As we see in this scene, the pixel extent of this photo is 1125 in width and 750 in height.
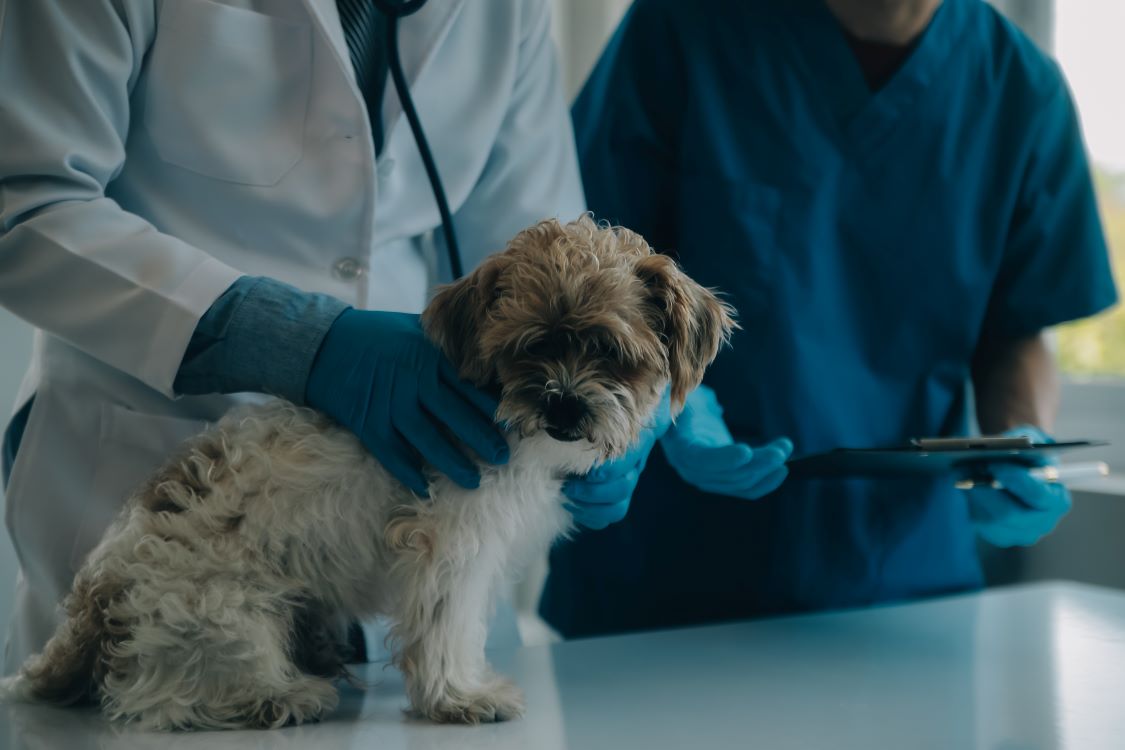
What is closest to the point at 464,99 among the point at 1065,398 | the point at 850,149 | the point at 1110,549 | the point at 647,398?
the point at 647,398

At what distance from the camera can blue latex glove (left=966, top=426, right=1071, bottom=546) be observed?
142 centimetres

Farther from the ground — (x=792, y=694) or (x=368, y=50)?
(x=368, y=50)

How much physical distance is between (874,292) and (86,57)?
1.14 metres

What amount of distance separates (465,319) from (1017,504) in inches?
38.1

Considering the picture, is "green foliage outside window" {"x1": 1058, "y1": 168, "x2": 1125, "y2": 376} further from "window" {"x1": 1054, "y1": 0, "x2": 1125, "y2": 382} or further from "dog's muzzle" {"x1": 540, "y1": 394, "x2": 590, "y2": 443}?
"dog's muzzle" {"x1": 540, "y1": 394, "x2": 590, "y2": 443}

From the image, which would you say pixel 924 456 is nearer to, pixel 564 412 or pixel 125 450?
pixel 564 412

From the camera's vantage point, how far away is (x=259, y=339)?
994mm

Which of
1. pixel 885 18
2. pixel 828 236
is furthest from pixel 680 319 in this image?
pixel 885 18

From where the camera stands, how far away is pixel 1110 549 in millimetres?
1923

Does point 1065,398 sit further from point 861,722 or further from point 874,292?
point 861,722

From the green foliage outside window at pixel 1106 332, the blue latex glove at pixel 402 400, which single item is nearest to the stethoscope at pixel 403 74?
the blue latex glove at pixel 402 400

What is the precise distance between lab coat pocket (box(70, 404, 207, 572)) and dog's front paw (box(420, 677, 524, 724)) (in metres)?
0.40

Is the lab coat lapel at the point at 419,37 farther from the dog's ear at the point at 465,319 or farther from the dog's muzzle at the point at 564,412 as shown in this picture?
the dog's muzzle at the point at 564,412

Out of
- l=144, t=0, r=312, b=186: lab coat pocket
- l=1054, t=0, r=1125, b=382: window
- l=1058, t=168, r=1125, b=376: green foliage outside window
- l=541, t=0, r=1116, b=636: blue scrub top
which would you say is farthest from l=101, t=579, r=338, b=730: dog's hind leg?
l=1054, t=0, r=1125, b=382: window
